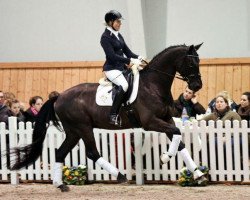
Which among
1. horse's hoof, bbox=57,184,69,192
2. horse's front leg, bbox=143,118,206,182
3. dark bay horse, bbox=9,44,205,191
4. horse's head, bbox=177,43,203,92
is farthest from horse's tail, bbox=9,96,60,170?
horse's head, bbox=177,43,203,92

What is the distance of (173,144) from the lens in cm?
1034

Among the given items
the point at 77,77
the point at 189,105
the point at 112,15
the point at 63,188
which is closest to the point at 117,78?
the point at 112,15

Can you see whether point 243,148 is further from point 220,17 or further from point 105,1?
point 105,1

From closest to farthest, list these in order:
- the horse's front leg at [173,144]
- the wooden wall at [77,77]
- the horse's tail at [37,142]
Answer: the horse's front leg at [173,144] → the horse's tail at [37,142] → the wooden wall at [77,77]

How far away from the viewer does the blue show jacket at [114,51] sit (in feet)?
35.4

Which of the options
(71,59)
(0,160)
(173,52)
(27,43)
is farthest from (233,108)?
(27,43)

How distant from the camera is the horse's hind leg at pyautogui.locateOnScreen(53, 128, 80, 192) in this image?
11125 mm

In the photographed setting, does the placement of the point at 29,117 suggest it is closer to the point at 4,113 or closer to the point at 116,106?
the point at 4,113

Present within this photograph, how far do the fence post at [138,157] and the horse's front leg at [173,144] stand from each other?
1.19m

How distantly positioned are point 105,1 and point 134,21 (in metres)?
1.19

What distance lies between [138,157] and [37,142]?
5.55ft

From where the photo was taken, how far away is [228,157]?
450 inches

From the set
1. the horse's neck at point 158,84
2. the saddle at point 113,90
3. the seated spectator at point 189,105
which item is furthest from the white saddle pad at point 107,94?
the seated spectator at point 189,105

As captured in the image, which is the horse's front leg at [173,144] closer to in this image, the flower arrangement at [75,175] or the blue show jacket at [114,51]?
the blue show jacket at [114,51]
